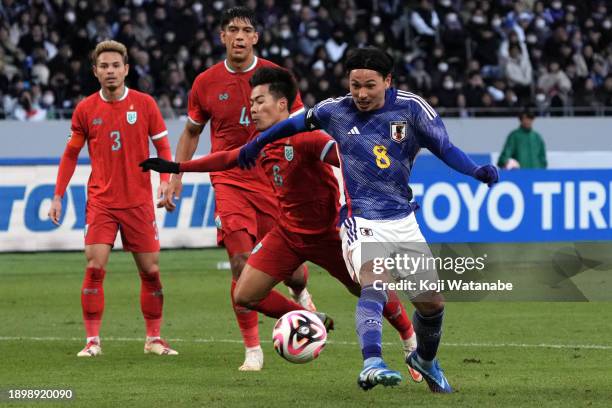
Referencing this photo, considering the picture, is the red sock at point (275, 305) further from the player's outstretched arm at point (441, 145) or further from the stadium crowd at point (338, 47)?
the stadium crowd at point (338, 47)

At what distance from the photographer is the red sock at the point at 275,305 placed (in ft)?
26.9

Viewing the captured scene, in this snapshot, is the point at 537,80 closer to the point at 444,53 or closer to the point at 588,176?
the point at 444,53

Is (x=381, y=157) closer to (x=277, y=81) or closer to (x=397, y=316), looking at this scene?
(x=277, y=81)

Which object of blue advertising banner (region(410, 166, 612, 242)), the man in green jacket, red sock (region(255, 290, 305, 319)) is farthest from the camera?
the man in green jacket

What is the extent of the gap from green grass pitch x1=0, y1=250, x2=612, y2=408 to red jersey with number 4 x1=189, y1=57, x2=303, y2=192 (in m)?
1.25

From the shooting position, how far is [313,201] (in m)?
7.95

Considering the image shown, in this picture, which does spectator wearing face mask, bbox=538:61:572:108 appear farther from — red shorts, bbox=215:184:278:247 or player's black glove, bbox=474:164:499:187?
player's black glove, bbox=474:164:499:187

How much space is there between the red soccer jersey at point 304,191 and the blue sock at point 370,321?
113 centimetres

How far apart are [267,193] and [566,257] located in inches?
348

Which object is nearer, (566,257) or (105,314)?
(105,314)

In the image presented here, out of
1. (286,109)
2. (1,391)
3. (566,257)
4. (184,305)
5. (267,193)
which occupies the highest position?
(286,109)

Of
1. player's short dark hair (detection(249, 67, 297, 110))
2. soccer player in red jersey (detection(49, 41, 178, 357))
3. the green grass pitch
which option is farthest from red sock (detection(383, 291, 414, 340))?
soccer player in red jersey (detection(49, 41, 178, 357))

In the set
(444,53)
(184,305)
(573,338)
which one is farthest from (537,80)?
(573,338)

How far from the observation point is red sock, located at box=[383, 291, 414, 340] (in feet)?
26.0
